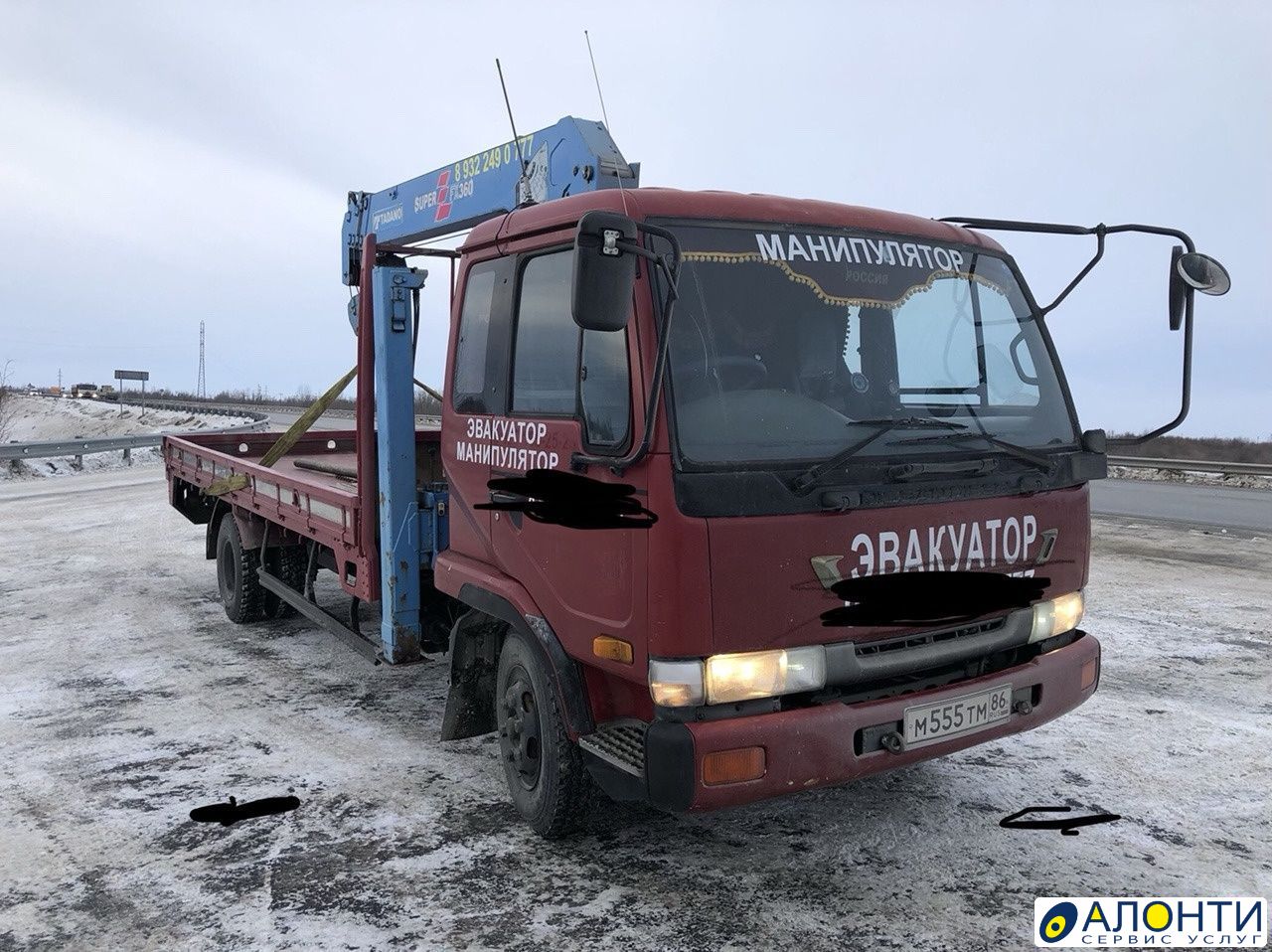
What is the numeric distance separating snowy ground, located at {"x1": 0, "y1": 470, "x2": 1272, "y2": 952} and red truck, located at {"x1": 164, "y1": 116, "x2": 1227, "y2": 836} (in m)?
0.41

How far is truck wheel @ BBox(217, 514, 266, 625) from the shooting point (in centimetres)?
705

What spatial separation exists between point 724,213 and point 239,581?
5119 mm

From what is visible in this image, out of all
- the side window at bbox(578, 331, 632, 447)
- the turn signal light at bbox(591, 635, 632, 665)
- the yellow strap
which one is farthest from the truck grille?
the yellow strap

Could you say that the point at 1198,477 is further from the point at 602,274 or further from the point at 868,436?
the point at 602,274

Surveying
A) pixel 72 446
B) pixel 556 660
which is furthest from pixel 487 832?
pixel 72 446

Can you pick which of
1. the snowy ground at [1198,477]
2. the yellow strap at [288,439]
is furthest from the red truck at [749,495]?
the snowy ground at [1198,477]

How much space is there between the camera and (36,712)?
5.24 m

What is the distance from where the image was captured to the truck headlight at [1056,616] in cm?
364

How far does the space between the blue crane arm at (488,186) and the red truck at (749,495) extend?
826 millimetres

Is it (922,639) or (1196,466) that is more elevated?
(922,639)

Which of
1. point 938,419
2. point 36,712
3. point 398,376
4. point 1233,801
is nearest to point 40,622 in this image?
point 36,712

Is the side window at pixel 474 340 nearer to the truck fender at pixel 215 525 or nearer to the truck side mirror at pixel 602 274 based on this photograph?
the truck side mirror at pixel 602 274

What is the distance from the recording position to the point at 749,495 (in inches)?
117

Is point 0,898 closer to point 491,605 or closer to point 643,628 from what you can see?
point 491,605
